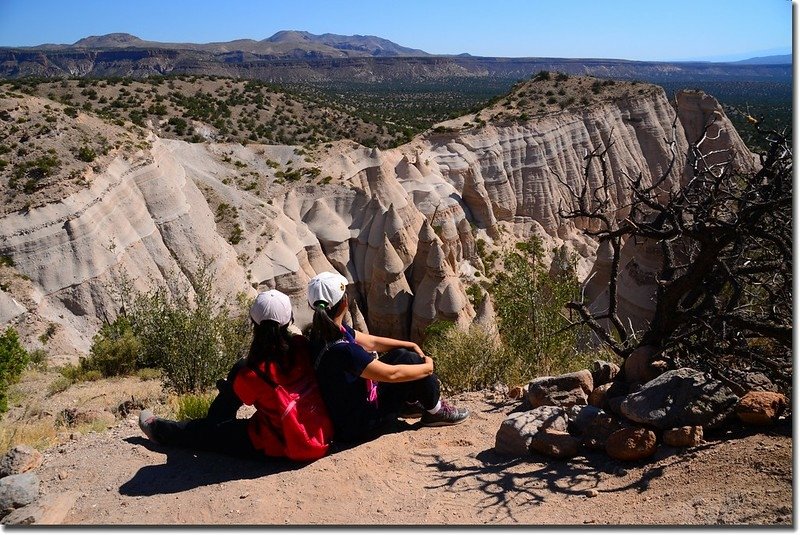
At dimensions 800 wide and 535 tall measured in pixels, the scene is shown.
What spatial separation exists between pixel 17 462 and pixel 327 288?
8.23 ft

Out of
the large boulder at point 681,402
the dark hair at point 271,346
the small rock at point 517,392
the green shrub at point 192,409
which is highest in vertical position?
the dark hair at point 271,346

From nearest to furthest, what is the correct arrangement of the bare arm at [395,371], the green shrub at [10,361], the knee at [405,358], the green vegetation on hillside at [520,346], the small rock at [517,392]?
1. the bare arm at [395,371]
2. the knee at [405,358]
3. the small rock at [517,392]
4. the green vegetation on hillside at [520,346]
5. the green shrub at [10,361]

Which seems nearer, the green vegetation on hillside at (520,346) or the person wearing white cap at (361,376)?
the person wearing white cap at (361,376)

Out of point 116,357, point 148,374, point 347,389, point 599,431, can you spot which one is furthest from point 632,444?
point 116,357

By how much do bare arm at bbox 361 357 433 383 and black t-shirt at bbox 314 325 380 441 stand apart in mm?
48

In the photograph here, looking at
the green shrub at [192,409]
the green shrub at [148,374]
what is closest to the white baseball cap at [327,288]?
the green shrub at [192,409]

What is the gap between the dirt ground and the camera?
11.7 feet

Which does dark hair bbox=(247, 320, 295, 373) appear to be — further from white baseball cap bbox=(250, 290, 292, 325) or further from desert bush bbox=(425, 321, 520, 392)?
desert bush bbox=(425, 321, 520, 392)

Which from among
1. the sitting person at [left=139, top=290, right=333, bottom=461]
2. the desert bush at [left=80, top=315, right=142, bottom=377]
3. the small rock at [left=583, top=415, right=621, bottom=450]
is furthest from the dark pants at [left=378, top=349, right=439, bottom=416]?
the desert bush at [left=80, top=315, right=142, bottom=377]

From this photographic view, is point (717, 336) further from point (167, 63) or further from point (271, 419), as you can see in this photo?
point (167, 63)

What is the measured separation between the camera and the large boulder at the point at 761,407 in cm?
414

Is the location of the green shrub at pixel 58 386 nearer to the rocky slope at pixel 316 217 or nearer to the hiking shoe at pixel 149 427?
the hiking shoe at pixel 149 427

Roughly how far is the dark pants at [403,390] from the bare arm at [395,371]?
11cm

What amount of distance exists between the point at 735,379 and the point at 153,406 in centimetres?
526
